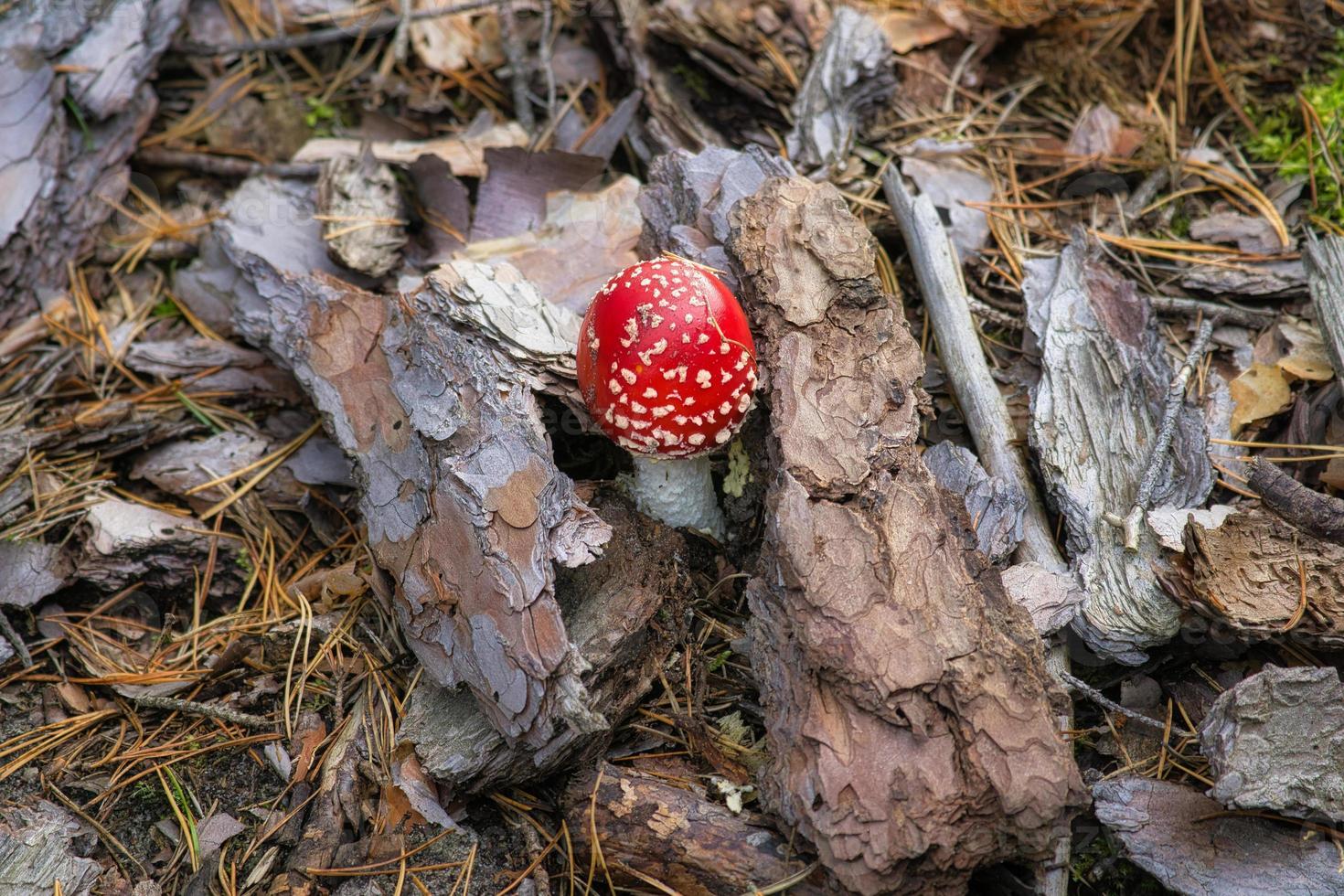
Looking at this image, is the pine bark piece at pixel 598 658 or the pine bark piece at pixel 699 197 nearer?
the pine bark piece at pixel 598 658

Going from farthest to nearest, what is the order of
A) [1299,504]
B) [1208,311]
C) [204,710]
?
1. [1208,311]
2. [204,710]
3. [1299,504]

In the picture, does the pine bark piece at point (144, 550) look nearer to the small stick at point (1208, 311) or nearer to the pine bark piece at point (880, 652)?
the pine bark piece at point (880, 652)

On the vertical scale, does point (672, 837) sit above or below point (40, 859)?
above

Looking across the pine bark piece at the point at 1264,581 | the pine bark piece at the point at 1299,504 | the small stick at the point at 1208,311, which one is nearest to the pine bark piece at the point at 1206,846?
the pine bark piece at the point at 1264,581

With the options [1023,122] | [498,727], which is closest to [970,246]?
[1023,122]

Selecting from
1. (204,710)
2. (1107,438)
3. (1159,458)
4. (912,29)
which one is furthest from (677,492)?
(912,29)

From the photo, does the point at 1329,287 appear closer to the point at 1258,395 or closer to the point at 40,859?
Answer: the point at 1258,395

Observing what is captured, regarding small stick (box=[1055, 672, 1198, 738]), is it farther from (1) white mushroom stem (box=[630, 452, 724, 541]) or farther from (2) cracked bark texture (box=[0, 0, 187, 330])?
(2) cracked bark texture (box=[0, 0, 187, 330])
